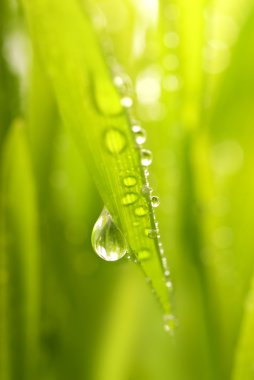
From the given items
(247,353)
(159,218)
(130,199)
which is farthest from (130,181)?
(159,218)

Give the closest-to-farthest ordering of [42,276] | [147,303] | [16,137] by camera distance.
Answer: [16,137] < [42,276] < [147,303]

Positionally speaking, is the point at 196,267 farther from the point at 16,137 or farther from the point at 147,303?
the point at 16,137

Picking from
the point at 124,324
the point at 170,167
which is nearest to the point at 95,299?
the point at 124,324

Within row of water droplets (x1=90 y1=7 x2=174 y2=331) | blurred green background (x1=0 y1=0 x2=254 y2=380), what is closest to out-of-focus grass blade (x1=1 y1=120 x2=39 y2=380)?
blurred green background (x1=0 y1=0 x2=254 y2=380)

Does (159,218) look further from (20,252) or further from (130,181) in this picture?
(130,181)

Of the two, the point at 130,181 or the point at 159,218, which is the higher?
the point at 159,218

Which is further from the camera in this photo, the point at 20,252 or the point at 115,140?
the point at 20,252

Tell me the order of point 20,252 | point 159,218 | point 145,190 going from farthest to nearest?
1. point 159,218
2. point 20,252
3. point 145,190
